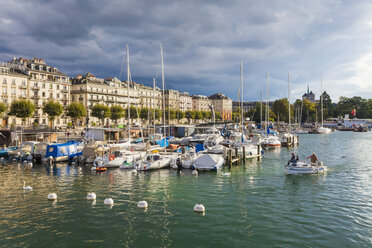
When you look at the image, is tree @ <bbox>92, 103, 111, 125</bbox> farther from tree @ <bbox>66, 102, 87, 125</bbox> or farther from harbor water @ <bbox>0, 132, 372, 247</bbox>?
harbor water @ <bbox>0, 132, 372, 247</bbox>

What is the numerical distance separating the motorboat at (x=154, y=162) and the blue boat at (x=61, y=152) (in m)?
16.2

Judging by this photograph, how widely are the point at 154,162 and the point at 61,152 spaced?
1941 cm

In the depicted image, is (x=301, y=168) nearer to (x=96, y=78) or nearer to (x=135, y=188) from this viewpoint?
(x=135, y=188)

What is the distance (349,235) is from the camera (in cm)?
Answer: 1561

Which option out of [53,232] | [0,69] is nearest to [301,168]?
[53,232]

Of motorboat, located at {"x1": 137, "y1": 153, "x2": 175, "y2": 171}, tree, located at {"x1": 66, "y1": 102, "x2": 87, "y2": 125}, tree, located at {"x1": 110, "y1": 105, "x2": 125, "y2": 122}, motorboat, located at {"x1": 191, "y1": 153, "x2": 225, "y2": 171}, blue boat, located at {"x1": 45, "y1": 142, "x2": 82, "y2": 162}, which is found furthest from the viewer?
tree, located at {"x1": 110, "y1": 105, "x2": 125, "y2": 122}

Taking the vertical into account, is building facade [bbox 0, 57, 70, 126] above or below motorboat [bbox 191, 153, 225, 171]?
above

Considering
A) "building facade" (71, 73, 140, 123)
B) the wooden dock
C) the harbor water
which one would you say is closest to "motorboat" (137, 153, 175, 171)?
the harbor water

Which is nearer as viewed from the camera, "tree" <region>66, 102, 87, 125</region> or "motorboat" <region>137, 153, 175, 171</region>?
"motorboat" <region>137, 153, 175, 171</region>

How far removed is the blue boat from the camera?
45.1m

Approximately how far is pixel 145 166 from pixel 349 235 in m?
26.1

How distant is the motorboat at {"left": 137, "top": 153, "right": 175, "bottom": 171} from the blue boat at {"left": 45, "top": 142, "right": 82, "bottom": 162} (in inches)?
639

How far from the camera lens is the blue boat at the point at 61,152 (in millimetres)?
45094

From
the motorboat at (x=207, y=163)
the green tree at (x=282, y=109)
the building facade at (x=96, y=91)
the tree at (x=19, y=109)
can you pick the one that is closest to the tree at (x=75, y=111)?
the building facade at (x=96, y=91)
